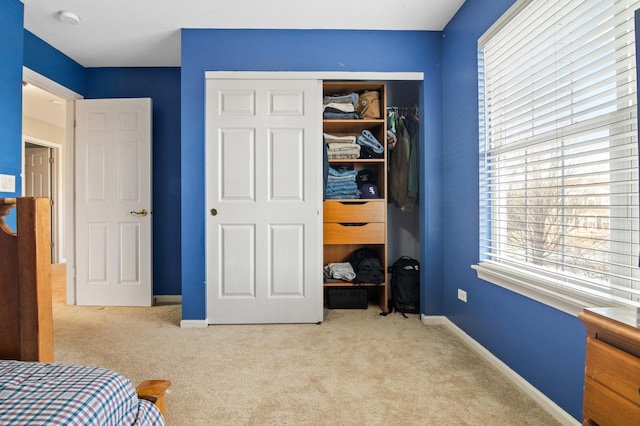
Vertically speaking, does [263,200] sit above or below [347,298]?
above

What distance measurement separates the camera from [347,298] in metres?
2.96

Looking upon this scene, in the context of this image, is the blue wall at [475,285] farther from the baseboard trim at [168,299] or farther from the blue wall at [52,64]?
the blue wall at [52,64]

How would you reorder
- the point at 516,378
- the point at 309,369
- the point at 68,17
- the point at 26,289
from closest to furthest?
the point at 26,289, the point at 516,378, the point at 309,369, the point at 68,17

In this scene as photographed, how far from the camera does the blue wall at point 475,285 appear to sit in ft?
4.68

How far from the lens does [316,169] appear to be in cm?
267

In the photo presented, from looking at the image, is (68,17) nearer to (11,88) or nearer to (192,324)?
(11,88)

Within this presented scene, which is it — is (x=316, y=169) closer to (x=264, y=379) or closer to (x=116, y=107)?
(x=264, y=379)

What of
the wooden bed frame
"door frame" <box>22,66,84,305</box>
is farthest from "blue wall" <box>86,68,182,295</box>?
the wooden bed frame

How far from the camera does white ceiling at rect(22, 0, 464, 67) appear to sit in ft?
7.59

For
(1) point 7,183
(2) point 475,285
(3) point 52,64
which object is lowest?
(2) point 475,285

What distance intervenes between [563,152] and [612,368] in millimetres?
1091

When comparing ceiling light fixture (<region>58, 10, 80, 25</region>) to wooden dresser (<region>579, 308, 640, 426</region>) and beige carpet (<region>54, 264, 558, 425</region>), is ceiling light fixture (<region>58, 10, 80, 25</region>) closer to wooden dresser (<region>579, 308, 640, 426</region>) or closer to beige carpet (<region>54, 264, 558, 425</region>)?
beige carpet (<region>54, 264, 558, 425</region>)

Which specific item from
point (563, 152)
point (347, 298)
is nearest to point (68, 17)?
point (347, 298)

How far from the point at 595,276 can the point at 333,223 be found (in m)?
1.87
